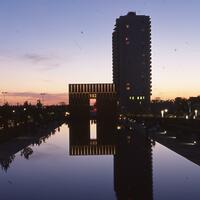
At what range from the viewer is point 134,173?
2544cm

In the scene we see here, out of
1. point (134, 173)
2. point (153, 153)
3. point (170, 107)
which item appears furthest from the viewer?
point (170, 107)

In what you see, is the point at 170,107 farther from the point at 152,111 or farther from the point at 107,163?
the point at 107,163

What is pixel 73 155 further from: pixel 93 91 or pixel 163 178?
pixel 93 91

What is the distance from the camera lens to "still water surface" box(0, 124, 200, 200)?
19.8 meters

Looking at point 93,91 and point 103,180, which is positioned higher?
point 93,91

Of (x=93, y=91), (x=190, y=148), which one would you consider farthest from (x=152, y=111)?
(x=190, y=148)

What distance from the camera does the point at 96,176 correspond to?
981 inches

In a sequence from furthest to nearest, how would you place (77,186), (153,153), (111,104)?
1. (111,104)
2. (153,153)
3. (77,186)

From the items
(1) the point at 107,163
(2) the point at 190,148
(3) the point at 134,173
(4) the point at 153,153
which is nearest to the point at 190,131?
(2) the point at 190,148

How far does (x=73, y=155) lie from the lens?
36125 mm

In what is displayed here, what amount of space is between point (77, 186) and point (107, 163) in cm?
899

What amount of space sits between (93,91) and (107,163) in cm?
10115

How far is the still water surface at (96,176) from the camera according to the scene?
19750 millimetres

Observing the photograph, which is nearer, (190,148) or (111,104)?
(190,148)
